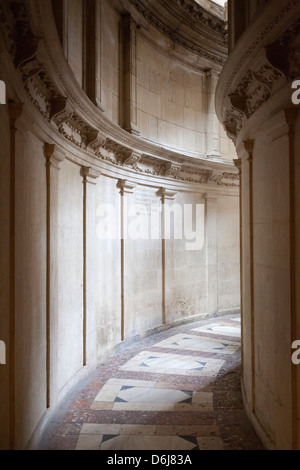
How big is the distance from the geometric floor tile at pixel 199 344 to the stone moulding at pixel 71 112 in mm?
4234

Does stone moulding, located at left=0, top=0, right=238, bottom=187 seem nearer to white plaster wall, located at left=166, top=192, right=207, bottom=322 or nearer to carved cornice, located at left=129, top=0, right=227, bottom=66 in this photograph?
white plaster wall, located at left=166, top=192, right=207, bottom=322

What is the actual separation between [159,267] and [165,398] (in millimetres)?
4539

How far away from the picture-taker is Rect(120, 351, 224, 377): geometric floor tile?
277 inches

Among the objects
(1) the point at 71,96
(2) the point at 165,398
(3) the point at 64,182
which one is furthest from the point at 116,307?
(1) the point at 71,96

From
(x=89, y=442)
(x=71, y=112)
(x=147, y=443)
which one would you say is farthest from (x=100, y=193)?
(x=147, y=443)

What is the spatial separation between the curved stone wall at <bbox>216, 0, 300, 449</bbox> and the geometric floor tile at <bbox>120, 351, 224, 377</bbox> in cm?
183

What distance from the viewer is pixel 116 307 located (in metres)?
8.30

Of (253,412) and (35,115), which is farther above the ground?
(35,115)

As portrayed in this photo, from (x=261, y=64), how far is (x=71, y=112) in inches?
108

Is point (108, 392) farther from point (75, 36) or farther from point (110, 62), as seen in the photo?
point (110, 62)

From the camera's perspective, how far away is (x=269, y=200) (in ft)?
13.6

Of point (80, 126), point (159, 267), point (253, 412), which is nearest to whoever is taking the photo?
point (253, 412)

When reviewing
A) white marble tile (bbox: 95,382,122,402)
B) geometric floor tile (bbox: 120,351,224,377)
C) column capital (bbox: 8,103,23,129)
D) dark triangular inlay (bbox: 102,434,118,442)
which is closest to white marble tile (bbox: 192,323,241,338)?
geometric floor tile (bbox: 120,351,224,377)
